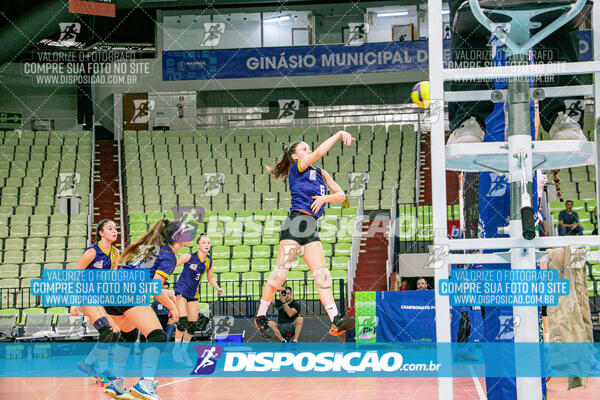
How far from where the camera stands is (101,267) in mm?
6770

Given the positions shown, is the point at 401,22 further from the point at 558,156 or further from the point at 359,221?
the point at 558,156

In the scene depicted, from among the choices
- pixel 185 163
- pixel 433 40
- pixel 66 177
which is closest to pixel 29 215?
pixel 66 177

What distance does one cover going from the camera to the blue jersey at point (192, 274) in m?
8.11

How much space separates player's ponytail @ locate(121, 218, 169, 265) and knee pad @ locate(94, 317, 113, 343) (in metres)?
0.61

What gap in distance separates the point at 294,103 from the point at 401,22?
3568 mm

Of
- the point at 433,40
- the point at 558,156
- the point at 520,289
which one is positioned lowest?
the point at 520,289

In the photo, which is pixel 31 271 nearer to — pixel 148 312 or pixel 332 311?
pixel 148 312

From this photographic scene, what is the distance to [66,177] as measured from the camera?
51.1 ft

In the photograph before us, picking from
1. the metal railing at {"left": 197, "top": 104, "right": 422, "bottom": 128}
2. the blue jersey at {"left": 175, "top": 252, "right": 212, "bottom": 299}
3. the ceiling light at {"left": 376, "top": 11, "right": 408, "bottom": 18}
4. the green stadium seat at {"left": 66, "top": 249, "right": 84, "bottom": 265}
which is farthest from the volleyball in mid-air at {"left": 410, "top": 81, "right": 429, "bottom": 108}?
the ceiling light at {"left": 376, "top": 11, "right": 408, "bottom": 18}

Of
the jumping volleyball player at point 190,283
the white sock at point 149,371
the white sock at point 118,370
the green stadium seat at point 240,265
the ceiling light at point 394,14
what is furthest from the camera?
the ceiling light at point 394,14

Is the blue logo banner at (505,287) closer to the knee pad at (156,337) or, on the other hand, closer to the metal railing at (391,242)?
the knee pad at (156,337)

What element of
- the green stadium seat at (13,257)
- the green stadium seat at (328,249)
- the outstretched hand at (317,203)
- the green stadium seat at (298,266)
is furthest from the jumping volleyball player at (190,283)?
the green stadium seat at (13,257)

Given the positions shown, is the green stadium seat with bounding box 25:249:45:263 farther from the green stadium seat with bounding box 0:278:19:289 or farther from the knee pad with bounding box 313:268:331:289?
the knee pad with bounding box 313:268:331:289

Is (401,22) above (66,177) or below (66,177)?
above
